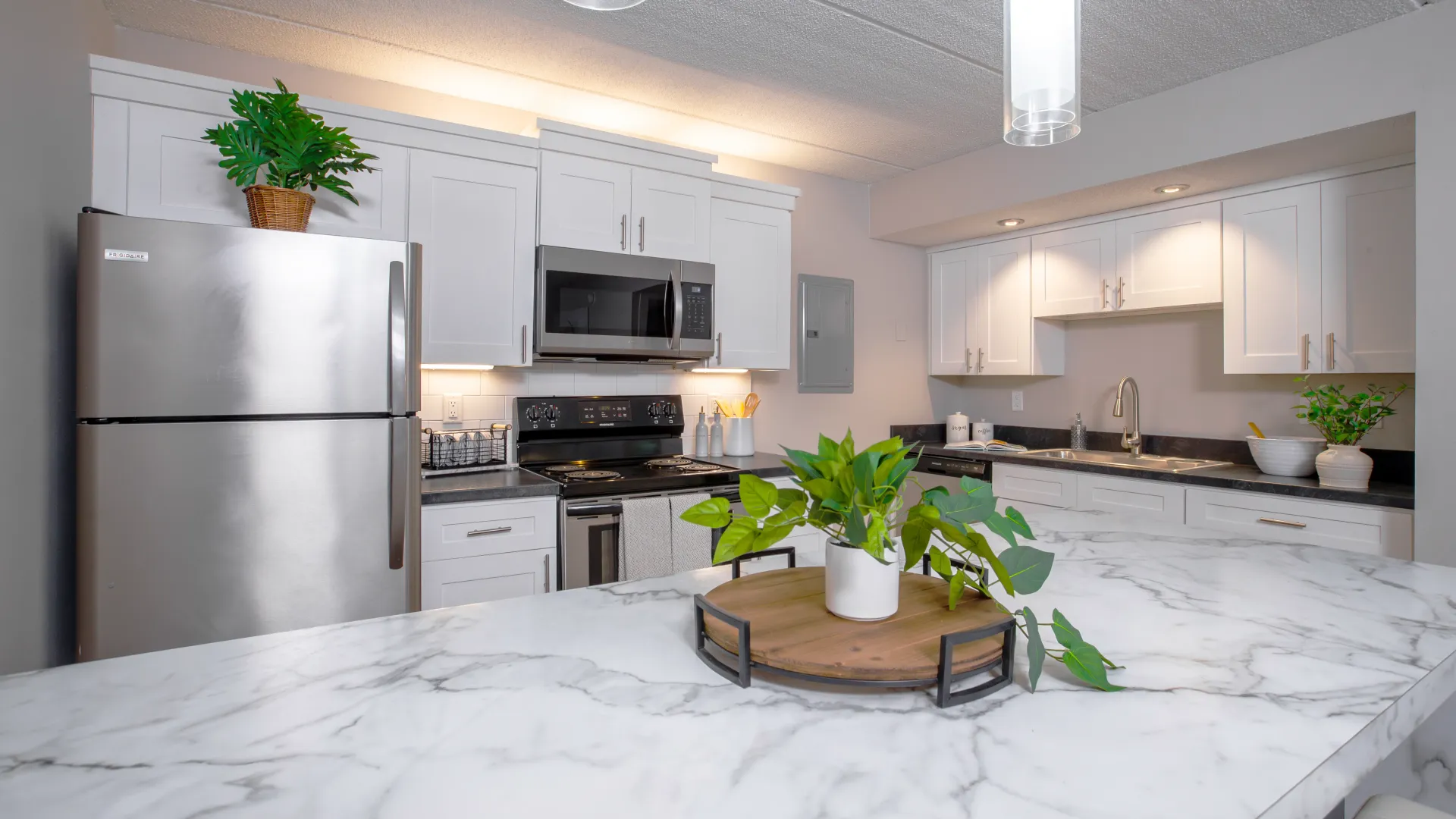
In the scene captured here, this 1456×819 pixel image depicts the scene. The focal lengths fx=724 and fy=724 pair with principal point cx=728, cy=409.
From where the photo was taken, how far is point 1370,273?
2.72m

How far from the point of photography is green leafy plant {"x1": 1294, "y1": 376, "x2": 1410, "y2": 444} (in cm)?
266

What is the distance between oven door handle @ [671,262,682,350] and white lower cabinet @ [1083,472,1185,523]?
1972mm

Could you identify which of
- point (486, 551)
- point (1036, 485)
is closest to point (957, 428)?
point (1036, 485)

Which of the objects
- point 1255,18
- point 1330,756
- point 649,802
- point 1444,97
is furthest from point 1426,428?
point 649,802

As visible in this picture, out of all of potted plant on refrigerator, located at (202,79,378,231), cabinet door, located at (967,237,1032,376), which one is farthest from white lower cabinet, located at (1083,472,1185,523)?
potted plant on refrigerator, located at (202,79,378,231)

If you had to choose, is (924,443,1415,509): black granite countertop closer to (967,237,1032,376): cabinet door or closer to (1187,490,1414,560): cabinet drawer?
(1187,490,1414,560): cabinet drawer

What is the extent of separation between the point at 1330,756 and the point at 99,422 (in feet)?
7.93

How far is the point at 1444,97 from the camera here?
222cm

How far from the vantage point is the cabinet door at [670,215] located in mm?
3066

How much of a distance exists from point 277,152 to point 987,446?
353 cm

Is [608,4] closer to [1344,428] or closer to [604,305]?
[604,305]

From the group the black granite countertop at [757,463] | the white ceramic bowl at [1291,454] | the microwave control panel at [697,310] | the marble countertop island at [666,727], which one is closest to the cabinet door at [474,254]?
the microwave control panel at [697,310]

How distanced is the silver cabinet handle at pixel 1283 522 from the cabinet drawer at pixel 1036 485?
757 mm

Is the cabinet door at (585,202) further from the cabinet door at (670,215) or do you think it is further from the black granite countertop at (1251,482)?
the black granite countertop at (1251,482)
